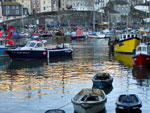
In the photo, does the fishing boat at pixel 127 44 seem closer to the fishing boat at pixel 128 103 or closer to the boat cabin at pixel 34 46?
the boat cabin at pixel 34 46

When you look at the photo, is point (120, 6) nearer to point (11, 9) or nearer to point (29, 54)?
point (11, 9)

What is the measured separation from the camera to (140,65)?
3800cm

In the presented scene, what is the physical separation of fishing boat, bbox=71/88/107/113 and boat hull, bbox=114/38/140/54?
3183 centimetres

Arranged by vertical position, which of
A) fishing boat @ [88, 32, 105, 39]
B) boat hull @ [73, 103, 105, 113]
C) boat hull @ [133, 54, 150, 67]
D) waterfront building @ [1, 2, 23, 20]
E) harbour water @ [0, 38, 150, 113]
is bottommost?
harbour water @ [0, 38, 150, 113]

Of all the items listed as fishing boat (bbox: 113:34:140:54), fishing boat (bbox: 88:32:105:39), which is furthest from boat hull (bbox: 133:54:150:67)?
fishing boat (bbox: 88:32:105:39)

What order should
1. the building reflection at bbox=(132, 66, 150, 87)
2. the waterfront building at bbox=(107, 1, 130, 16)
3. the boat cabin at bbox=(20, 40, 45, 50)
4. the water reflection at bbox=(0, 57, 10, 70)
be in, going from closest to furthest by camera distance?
the building reflection at bbox=(132, 66, 150, 87)
the water reflection at bbox=(0, 57, 10, 70)
the boat cabin at bbox=(20, 40, 45, 50)
the waterfront building at bbox=(107, 1, 130, 16)

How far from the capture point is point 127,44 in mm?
53781

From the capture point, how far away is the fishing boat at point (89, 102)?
18766mm

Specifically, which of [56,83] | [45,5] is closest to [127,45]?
[56,83]

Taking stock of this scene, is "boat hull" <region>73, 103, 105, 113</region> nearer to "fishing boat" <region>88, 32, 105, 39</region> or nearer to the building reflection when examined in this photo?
the building reflection

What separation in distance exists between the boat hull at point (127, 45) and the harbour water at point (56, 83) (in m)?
7.95

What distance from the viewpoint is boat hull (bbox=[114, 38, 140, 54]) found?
52219mm

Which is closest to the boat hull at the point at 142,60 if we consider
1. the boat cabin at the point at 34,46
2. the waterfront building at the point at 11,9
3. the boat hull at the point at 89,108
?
the boat cabin at the point at 34,46

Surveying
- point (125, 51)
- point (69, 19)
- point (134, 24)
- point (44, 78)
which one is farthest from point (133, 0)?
point (44, 78)
